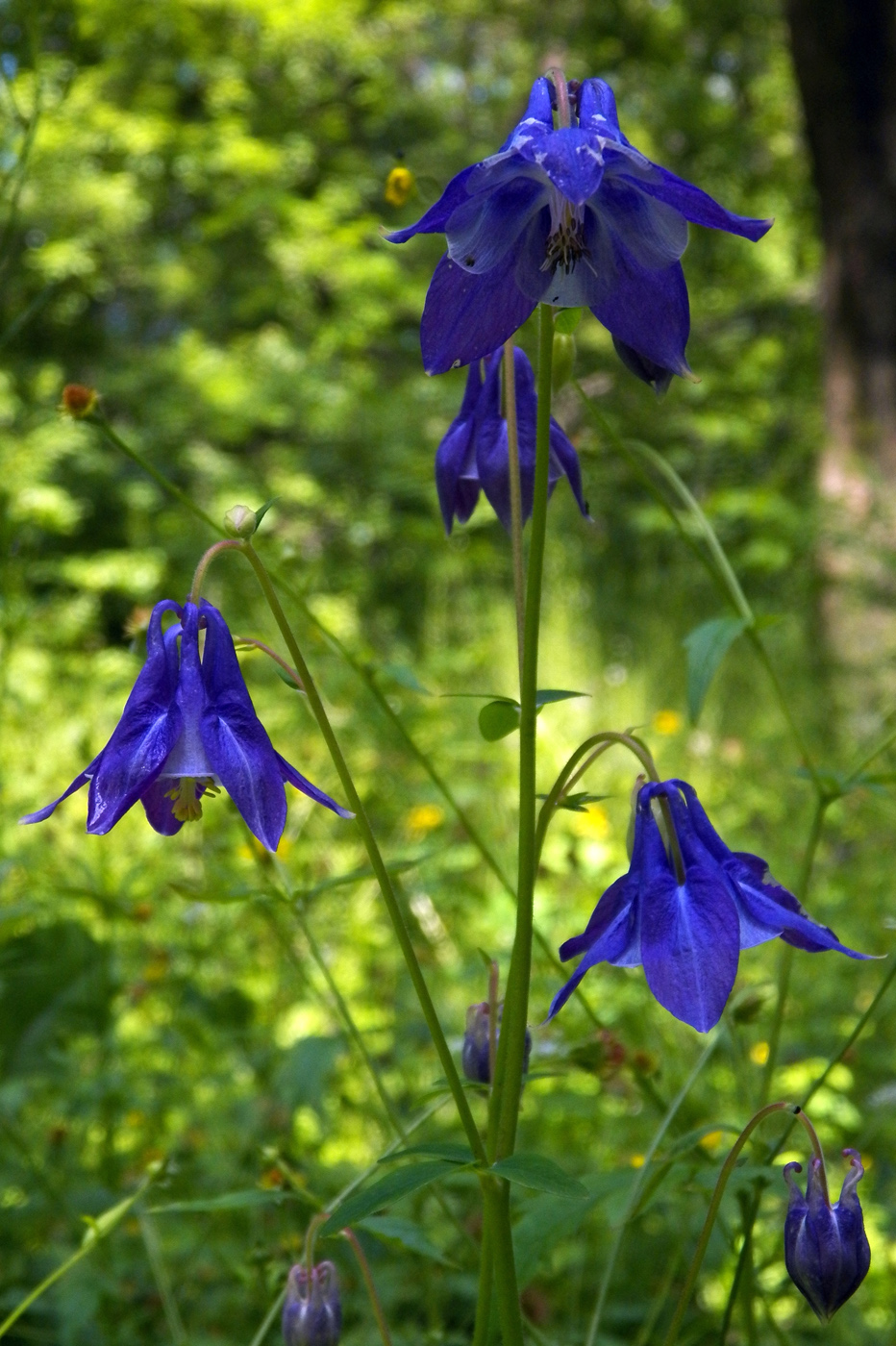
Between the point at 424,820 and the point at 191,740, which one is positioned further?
the point at 424,820

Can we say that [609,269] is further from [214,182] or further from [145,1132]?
[214,182]

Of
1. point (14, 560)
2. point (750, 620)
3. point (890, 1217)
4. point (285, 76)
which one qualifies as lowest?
point (890, 1217)

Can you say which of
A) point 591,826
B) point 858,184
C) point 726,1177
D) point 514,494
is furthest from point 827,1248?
point 858,184

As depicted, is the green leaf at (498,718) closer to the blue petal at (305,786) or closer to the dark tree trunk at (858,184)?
the blue petal at (305,786)

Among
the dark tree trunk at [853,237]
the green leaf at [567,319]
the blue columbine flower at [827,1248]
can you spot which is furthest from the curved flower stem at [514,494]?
the dark tree trunk at [853,237]

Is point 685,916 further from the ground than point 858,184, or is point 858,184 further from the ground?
point 858,184

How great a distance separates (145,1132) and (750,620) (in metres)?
1.50

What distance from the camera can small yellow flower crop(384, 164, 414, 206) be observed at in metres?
1.42

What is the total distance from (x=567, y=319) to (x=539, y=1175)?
0.69 m

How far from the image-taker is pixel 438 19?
10148 mm

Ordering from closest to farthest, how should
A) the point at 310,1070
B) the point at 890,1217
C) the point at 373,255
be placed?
the point at 310,1070
the point at 890,1217
the point at 373,255

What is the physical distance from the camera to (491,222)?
869 mm

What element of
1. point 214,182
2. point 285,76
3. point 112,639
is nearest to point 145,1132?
point 112,639

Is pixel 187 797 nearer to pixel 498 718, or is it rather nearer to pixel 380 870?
pixel 380 870
